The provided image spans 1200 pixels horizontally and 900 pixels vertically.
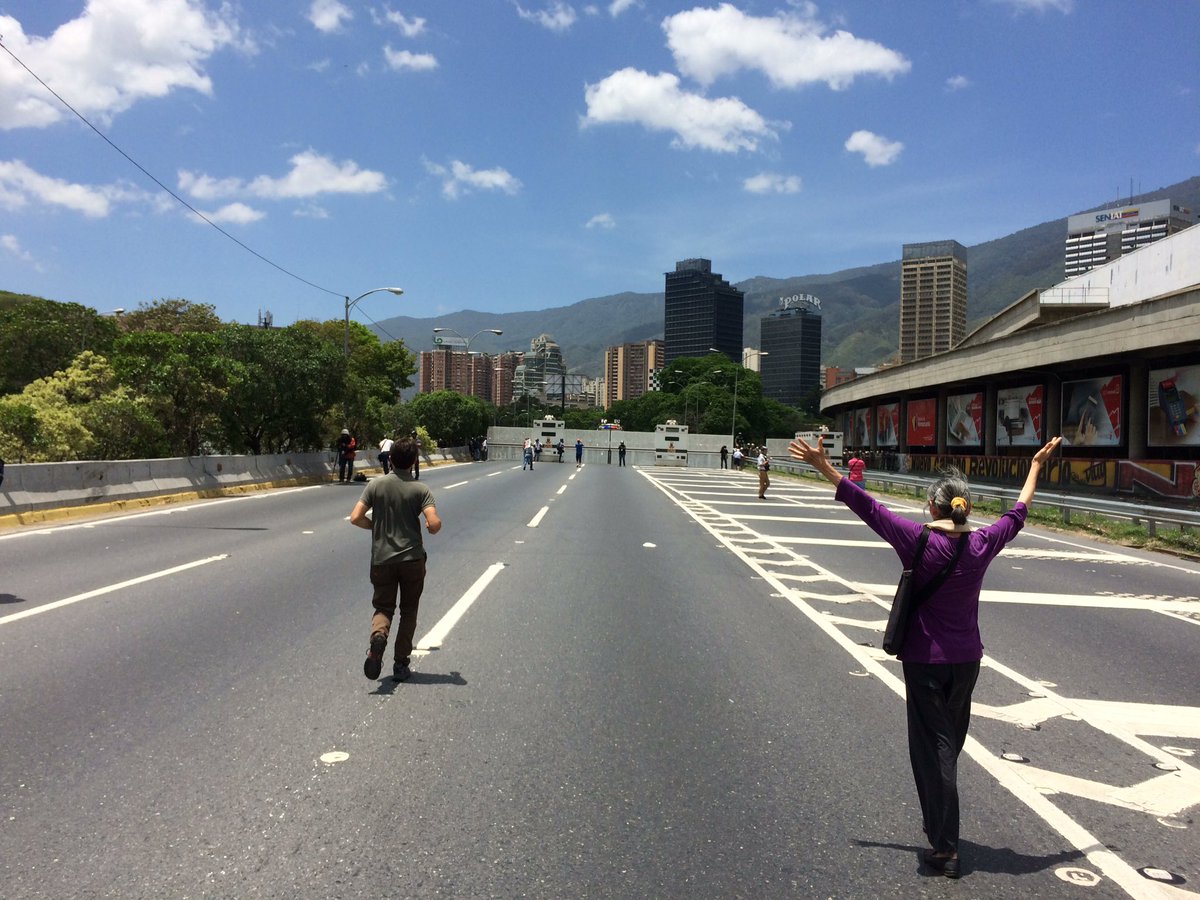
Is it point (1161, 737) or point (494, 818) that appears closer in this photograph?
point (494, 818)

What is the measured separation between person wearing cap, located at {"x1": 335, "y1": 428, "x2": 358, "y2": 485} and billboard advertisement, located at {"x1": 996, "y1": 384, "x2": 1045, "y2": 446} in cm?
2997

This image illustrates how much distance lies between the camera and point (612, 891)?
339 cm

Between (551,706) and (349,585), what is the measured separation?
4.85 metres

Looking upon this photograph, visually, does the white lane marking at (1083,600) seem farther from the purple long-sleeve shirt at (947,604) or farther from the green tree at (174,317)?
Result: the green tree at (174,317)

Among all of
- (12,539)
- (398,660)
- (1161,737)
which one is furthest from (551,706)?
(12,539)

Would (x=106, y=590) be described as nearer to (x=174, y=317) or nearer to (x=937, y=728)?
(x=937, y=728)

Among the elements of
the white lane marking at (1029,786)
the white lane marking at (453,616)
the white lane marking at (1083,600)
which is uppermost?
the white lane marking at (453,616)

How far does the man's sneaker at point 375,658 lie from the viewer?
19.3 feet

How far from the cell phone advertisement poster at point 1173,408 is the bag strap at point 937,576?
31659mm

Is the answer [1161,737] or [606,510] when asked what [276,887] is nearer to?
[1161,737]

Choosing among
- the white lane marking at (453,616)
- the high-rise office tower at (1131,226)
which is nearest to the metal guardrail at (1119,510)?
the white lane marking at (453,616)

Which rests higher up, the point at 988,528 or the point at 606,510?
the point at 988,528

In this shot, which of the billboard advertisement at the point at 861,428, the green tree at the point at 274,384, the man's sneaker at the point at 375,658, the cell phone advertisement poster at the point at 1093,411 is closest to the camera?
the man's sneaker at the point at 375,658

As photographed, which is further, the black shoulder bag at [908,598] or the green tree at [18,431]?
the green tree at [18,431]
